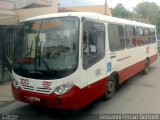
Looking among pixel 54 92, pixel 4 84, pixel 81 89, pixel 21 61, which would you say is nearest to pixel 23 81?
pixel 21 61

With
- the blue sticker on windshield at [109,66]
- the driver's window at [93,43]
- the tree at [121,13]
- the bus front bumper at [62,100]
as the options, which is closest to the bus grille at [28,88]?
the bus front bumper at [62,100]

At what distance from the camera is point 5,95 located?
28.0ft

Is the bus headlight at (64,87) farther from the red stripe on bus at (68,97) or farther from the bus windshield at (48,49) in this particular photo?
the bus windshield at (48,49)

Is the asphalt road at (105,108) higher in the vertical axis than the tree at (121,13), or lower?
lower

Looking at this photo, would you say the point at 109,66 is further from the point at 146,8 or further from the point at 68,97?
the point at 146,8

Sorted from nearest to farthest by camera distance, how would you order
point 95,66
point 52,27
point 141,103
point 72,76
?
point 72,76 → point 52,27 → point 95,66 → point 141,103

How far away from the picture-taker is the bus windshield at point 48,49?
574 centimetres

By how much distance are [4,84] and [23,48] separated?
4389mm

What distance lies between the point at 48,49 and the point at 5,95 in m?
3.43

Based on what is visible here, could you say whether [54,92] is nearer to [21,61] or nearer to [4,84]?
[21,61]

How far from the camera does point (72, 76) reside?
18.6 feet

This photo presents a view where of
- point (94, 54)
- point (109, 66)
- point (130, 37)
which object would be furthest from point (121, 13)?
point (94, 54)

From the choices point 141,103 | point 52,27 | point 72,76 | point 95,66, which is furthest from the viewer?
point 141,103

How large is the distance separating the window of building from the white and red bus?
39cm
